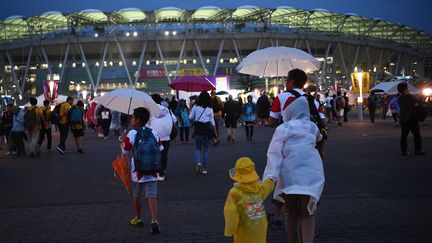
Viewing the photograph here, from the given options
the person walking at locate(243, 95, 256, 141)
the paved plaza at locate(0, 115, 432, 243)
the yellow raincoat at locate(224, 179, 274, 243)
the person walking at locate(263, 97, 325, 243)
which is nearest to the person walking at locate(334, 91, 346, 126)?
the person walking at locate(243, 95, 256, 141)

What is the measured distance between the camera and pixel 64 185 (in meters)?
9.48

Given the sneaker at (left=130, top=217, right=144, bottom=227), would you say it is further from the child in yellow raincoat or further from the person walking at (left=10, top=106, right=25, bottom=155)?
the person walking at (left=10, top=106, right=25, bottom=155)

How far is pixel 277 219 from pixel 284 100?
169cm

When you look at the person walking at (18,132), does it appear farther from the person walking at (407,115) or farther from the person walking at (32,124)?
the person walking at (407,115)

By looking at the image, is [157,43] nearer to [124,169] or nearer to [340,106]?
[340,106]

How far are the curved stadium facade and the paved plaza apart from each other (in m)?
63.1

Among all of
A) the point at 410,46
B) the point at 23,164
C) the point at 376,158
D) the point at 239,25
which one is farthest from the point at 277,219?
the point at 410,46

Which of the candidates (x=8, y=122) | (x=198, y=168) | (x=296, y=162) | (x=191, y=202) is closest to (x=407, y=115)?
(x=198, y=168)

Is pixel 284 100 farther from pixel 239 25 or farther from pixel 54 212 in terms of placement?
pixel 239 25

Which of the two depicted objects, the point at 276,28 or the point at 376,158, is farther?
the point at 276,28

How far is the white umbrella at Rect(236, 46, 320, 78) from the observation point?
10359mm

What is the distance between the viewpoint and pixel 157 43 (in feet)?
245

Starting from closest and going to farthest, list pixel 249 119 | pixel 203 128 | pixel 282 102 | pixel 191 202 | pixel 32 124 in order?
pixel 282 102, pixel 191 202, pixel 203 128, pixel 32 124, pixel 249 119

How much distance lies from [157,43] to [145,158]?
70.1 meters
